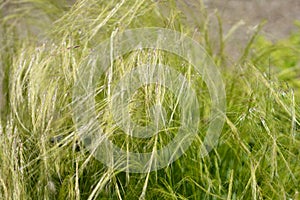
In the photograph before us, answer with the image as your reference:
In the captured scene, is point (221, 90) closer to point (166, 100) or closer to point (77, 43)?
point (166, 100)

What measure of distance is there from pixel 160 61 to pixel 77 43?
332 millimetres

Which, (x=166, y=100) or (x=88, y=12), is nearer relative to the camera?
(x=166, y=100)

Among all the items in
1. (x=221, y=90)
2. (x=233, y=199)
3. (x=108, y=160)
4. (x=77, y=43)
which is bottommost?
(x=233, y=199)

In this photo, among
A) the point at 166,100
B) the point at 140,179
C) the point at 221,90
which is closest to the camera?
the point at 140,179

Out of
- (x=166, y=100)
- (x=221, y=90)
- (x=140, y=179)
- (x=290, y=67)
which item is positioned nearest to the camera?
(x=140, y=179)

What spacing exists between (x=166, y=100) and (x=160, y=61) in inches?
3.7

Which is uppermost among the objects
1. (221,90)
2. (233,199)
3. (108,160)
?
(221,90)

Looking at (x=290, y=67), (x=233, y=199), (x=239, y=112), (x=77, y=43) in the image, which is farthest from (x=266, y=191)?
(x=290, y=67)

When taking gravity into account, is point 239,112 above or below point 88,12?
below

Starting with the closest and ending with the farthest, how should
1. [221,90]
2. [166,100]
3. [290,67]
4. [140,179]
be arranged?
[140,179], [166,100], [221,90], [290,67]

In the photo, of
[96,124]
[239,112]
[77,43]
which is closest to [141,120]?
[96,124]

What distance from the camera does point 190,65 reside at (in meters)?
1.39

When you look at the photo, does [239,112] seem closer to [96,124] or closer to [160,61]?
[160,61]

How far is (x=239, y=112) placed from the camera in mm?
1425
